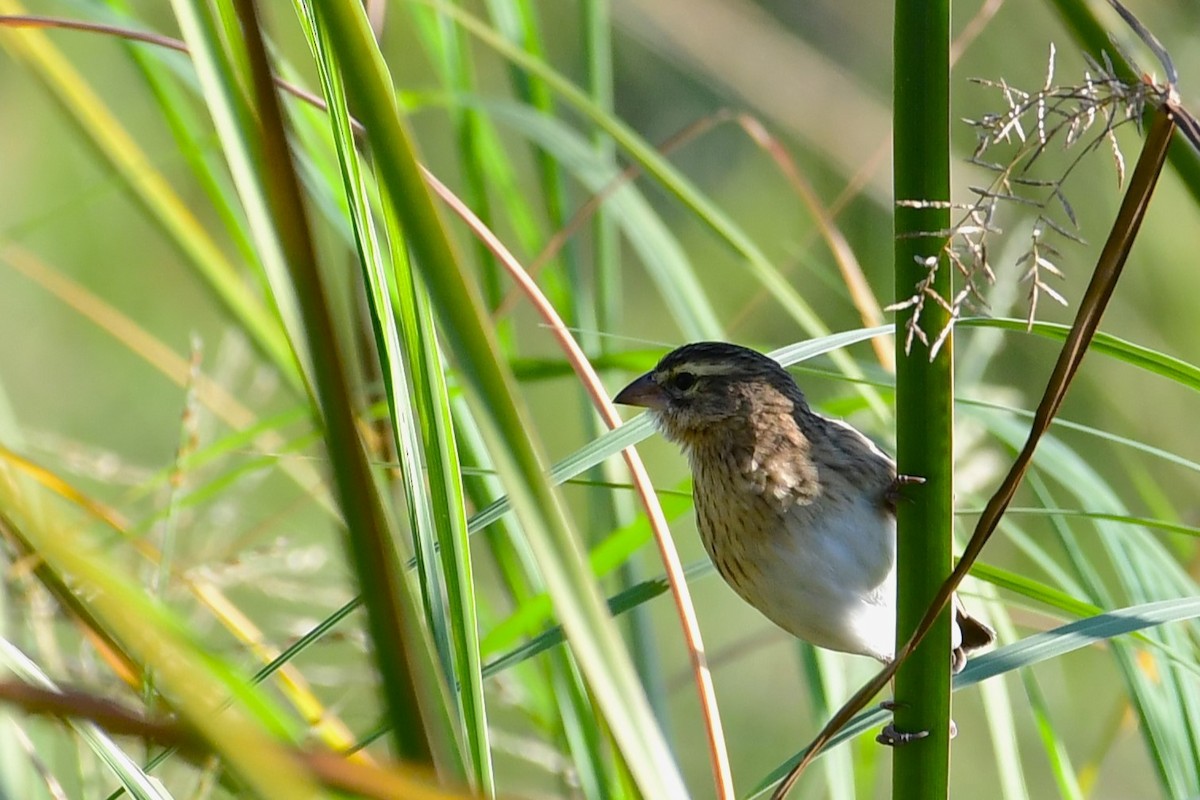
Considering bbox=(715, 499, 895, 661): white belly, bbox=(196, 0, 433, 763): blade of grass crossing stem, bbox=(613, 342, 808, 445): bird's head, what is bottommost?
bbox=(196, 0, 433, 763): blade of grass crossing stem

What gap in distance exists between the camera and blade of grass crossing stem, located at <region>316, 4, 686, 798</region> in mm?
837

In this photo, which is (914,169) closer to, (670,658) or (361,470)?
(361,470)

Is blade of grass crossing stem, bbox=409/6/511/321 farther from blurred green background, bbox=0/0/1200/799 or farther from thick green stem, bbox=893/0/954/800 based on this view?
blurred green background, bbox=0/0/1200/799

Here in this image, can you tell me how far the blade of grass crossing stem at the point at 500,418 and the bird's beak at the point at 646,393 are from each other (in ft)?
4.65

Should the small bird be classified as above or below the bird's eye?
below

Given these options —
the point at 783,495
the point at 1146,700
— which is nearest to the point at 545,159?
the point at 783,495

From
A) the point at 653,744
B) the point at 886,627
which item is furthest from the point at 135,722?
the point at 886,627

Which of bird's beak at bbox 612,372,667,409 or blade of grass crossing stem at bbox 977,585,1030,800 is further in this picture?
bird's beak at bbox 612,372,667,409

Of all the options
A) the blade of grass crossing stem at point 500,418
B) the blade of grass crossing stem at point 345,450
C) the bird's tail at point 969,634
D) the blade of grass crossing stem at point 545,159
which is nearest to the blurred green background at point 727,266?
the bird's tail at point 969,634

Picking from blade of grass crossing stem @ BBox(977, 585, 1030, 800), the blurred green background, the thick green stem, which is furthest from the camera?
the blurred green background

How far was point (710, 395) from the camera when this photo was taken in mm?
2311

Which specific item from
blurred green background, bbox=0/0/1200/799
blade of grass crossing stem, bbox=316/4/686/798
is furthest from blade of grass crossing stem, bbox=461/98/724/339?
blurred green background, bbox=0/0/1200/799

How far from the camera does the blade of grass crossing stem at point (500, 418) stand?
837 millimetres

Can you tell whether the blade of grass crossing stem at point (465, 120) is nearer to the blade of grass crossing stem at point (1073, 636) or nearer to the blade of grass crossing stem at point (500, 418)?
the blade of grass crossing stem at point (1073, 636)
